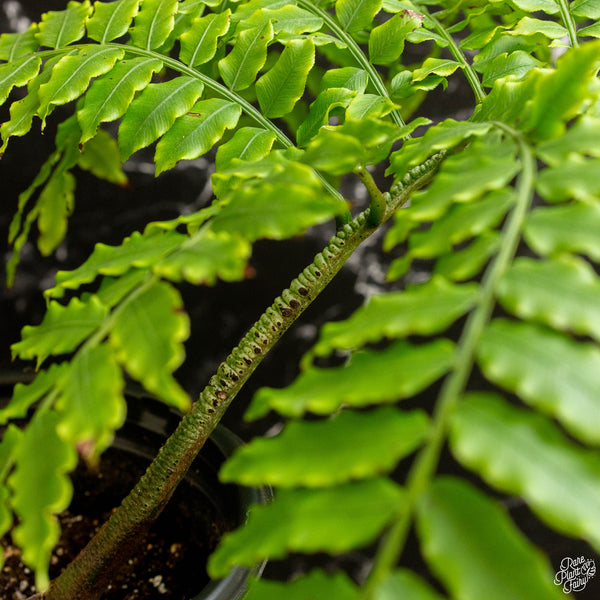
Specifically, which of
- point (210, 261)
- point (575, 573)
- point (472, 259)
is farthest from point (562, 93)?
point (575, 573)

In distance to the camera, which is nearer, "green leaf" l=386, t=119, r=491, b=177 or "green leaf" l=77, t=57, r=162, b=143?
"green leaf" l=386, t=119, r=491, b=177

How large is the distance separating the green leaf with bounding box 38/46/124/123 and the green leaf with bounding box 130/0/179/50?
0.20ft

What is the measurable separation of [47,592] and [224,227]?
0.50 metres

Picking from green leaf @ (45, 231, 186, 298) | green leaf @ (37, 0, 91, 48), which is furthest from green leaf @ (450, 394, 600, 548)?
green leaf @ (37, 0, 91, 48)

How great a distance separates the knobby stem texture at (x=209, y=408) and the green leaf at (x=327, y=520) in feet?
0.82

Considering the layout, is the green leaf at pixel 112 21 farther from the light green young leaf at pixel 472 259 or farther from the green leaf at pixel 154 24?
the light green young leaf at pixel 472 259

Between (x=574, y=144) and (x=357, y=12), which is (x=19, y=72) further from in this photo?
(x=574, y=144)

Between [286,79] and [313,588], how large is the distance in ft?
1.55

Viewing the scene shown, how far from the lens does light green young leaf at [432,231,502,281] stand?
318 mm

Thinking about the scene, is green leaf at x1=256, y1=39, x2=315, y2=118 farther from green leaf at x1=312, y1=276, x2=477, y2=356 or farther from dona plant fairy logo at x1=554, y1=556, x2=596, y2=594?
dona plant fairy logo at x1=554, y1=556, x2=596, y2=594

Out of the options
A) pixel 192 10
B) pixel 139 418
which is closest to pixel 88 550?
pixel 139 418

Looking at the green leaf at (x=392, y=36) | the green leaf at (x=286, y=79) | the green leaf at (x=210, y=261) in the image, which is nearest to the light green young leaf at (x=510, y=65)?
the green leaf at (x=392, y=36)

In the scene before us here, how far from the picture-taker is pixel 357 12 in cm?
62

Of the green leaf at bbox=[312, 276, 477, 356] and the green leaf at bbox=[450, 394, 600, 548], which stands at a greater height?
the green leaf at bbox=[312, 276, 477, 356]
